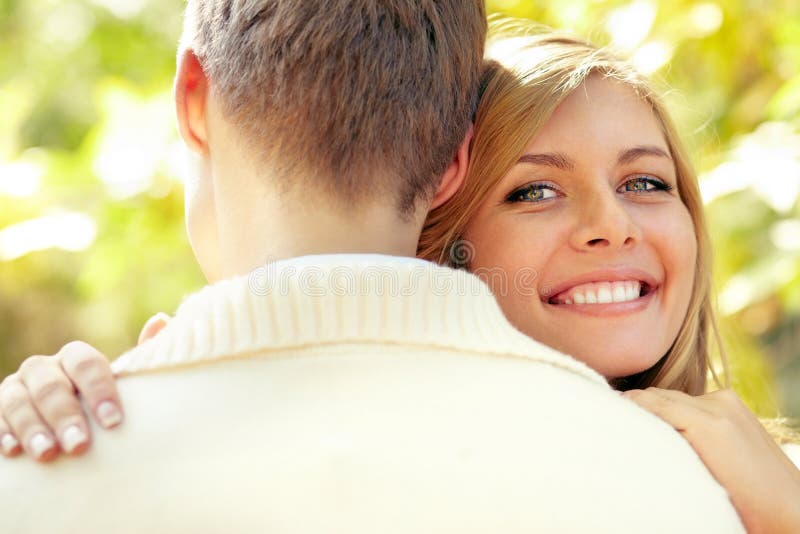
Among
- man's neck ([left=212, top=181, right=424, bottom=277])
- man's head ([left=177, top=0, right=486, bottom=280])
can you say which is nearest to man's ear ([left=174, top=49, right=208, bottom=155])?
man's head ([left=177, top=0, right=486, bottom=280])

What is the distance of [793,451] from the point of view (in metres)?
2.77

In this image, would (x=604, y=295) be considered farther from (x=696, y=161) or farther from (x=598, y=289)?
(x=696, y=161)

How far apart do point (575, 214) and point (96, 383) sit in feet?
4.20

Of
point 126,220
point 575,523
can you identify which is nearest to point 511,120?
point 575,523

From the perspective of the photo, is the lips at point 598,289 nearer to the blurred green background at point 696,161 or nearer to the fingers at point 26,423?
the blurred green background at point 696,161

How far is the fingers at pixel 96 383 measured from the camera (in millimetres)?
1350

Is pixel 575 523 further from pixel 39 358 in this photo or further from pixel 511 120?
pixel 511 120

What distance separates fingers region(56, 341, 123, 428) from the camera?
1350 mm

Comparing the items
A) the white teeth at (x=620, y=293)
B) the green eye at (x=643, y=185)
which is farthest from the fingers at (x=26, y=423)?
the green eye at (x=643, y=185)

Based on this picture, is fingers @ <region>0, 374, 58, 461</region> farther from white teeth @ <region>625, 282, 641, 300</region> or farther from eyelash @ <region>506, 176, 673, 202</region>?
white teeth @ <region>625, 282, 641, 300</region>

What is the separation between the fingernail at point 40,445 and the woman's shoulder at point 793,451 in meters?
2.08

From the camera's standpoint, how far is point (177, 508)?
1296 millimetres

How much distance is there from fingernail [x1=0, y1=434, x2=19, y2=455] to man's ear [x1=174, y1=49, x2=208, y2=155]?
57cm

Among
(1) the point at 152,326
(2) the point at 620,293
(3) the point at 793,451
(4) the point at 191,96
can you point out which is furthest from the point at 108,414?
(3) the point at 793,451
